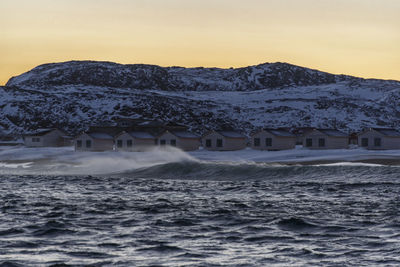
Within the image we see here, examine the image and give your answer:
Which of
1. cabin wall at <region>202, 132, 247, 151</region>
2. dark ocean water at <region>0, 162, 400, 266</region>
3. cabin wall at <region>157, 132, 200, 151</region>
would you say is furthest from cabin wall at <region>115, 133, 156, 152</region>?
dark ocean water at <region>0, 162, 400, 266</region>

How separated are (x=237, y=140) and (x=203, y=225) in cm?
8109

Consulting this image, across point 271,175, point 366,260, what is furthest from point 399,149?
point 366,260

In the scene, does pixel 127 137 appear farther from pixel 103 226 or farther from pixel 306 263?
pixel 306 263

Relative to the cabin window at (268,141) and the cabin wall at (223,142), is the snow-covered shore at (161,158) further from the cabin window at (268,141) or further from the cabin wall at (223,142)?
the cabin window at (268,141)

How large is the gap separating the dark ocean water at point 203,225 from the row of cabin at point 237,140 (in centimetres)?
5975

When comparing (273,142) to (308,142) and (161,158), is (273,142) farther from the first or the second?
(161,158)

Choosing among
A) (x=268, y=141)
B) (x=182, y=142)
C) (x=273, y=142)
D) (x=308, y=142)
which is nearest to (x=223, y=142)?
(x=182, y=142)

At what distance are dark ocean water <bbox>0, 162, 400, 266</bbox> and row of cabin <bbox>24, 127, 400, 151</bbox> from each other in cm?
5975

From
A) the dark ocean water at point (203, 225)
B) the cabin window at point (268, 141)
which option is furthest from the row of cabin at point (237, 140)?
the dark ocean water at point (203, 225)

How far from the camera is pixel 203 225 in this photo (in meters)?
20.5

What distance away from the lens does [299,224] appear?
20141mm

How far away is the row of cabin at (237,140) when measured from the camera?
9469 cm

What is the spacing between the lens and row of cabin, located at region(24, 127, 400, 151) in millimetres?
94688

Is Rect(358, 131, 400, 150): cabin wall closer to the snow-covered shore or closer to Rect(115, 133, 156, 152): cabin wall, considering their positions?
the snow-covered shore
